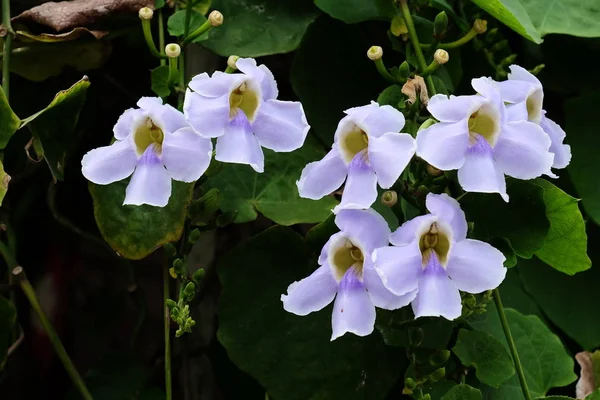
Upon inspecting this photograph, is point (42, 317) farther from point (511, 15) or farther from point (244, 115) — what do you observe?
point (511, 15)

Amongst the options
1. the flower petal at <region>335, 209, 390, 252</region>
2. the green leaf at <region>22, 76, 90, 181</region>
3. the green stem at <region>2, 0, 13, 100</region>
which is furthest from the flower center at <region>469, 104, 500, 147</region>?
the green stem at <region>2, 0, 13, 100</region>

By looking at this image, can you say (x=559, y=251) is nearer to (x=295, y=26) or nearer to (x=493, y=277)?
(x=493, y=277)

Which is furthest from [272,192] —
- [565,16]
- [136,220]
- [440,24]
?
[565,16]

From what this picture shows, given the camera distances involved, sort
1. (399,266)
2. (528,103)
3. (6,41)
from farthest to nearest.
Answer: (6,41) → (528,103) → (399,266)

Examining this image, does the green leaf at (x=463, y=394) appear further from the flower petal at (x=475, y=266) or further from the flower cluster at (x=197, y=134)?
the flower cluster at (x=197, y=134)

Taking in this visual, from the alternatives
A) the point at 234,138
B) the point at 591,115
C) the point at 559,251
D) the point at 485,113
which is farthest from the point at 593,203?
the point at 234,138

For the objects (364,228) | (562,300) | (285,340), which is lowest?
(562,300)

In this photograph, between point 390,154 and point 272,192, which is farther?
point 272,192
